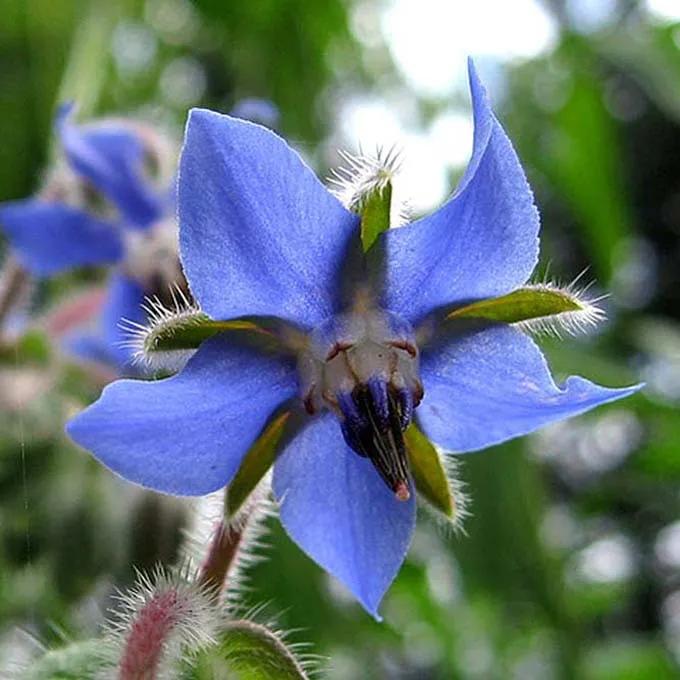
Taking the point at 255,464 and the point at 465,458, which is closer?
the point at 255,464

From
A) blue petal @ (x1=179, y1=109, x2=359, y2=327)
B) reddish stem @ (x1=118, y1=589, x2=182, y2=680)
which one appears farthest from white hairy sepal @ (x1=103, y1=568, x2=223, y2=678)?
blue petal @ (x1=179, y1=109, x2=359, y2=327)

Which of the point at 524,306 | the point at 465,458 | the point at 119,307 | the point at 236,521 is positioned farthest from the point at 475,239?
the point at 465,458

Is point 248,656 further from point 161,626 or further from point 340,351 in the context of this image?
point 340,351

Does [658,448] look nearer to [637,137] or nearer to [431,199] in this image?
[431,199]

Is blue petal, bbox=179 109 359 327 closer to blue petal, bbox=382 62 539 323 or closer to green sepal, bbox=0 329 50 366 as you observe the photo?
blue petal, bbox=382 62 539 323

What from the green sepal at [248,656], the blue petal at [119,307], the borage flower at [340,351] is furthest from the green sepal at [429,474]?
the blue petal at [119,307]

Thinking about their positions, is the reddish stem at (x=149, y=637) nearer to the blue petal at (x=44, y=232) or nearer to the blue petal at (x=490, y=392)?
the blue petal at (x=490, y=392)

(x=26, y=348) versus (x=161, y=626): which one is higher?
(x=161, y=626)
